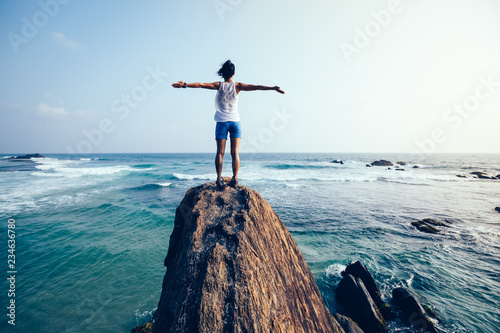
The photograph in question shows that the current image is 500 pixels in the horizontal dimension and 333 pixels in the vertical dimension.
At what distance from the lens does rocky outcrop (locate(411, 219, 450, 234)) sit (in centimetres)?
1087

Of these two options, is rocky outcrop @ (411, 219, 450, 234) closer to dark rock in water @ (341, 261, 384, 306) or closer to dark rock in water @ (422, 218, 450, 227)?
dark rock in water @ (422, 218, 450, 227)

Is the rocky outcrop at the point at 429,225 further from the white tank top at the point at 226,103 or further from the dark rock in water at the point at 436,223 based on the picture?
the white tank top at the point at 226,103

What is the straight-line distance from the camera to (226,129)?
4199 millimetres

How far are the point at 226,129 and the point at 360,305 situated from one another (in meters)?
5.54

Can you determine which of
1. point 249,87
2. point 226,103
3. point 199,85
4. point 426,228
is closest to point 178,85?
point 199,85

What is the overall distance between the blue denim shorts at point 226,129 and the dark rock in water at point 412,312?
6.11 metres

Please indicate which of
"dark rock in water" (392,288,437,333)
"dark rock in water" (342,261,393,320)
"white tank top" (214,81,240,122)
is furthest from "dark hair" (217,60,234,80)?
"dark rock in water" (392,288,437,333)

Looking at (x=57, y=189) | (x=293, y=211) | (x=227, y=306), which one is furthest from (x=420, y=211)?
(x=57, y=189)

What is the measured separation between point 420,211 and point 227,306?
1710 cm

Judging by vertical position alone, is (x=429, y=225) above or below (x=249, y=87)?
below

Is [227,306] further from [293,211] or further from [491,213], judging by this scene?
[491,213]

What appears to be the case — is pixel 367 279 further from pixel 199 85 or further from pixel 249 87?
pixel 199 85

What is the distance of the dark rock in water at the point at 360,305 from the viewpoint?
5.09 metres

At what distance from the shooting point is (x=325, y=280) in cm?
692
